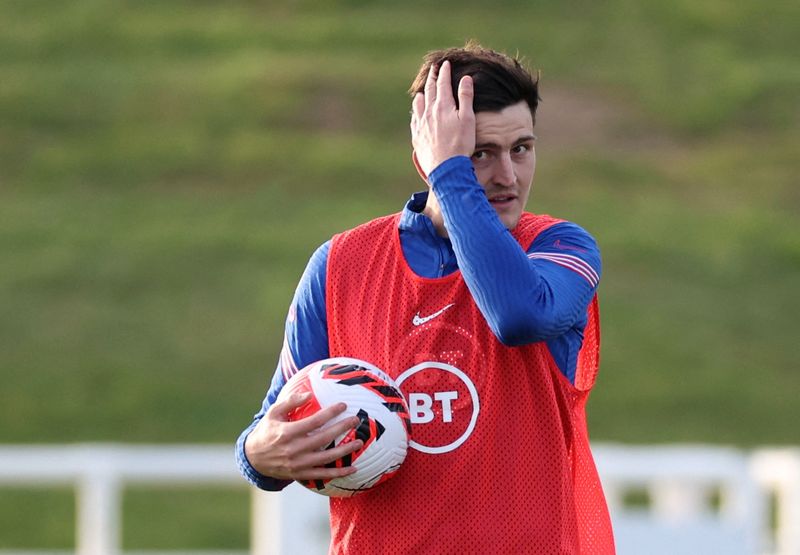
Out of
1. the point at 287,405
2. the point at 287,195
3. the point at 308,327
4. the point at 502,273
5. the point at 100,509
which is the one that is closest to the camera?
the point at 502,273

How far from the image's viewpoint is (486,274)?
344 centimetres

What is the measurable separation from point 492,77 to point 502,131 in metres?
0.14

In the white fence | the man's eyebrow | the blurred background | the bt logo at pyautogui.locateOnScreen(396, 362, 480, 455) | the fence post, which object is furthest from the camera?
the blurred background

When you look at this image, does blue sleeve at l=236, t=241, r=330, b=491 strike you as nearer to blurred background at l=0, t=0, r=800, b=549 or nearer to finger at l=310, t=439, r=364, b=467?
finger at l=310, t=439, r=364, b=467

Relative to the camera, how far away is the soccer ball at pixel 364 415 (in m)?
3.51

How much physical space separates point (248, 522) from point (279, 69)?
17189 mm

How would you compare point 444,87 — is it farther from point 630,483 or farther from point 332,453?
point 630,483

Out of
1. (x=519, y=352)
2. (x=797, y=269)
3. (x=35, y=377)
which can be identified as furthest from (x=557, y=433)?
(x=797, y=269)

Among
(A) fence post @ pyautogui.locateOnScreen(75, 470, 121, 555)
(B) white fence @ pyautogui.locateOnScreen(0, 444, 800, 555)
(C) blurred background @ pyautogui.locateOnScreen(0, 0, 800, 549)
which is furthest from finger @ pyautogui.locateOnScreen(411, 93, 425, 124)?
(C) blurred background @ pyautogui.locateOnScreen(0, 0, 800, 549)

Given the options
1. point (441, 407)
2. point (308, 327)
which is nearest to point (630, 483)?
point (308, 327)

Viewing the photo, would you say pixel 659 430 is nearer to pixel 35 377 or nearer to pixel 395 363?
pixel 35 377

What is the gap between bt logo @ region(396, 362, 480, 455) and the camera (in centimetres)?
357

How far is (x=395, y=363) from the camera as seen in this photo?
12.0ft

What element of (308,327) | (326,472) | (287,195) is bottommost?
(326,472)
